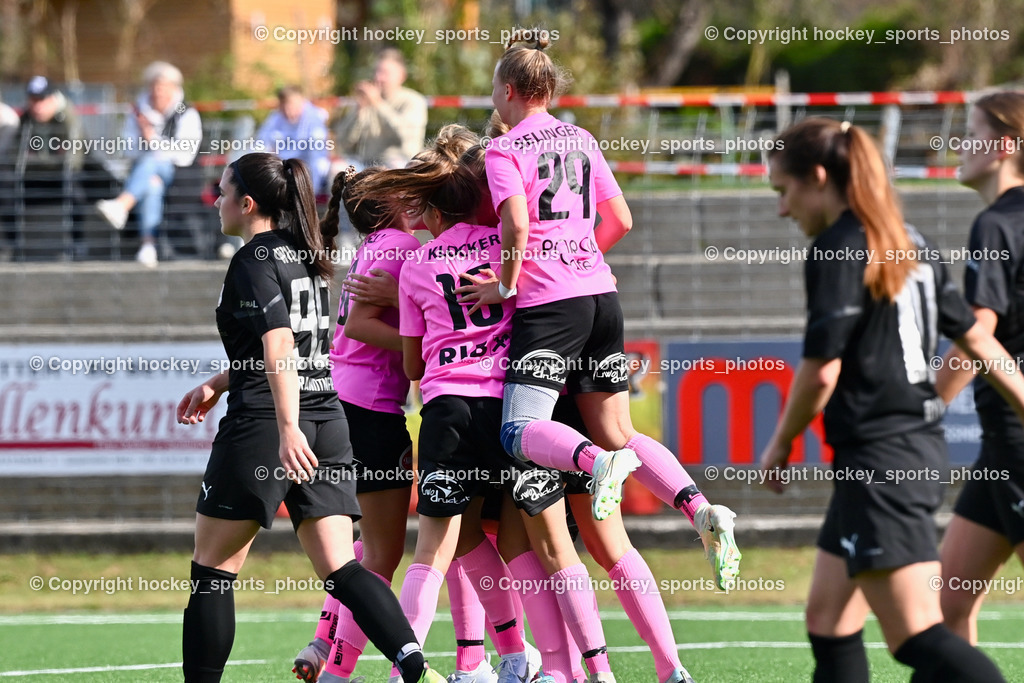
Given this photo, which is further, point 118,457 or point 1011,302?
point 118,457

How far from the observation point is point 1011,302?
12.3ft

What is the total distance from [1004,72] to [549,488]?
22517 mm

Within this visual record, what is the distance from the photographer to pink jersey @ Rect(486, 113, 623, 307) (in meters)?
4.36

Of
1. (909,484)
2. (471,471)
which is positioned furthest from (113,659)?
(909,484)

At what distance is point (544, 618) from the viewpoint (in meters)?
4.38

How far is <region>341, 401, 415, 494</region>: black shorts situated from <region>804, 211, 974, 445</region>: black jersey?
6.44 feet

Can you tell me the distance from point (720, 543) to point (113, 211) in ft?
23.3

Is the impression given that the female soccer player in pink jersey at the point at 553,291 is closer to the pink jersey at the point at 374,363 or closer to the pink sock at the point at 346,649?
the pink jersey at the point at 374,363

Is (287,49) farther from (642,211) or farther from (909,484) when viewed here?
(909,484)

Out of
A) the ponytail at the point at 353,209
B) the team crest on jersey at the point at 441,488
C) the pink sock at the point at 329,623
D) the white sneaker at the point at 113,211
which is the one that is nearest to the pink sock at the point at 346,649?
the pink sock at the point at 329,623

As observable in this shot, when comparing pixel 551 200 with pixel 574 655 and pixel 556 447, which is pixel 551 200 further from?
pixel 574 655

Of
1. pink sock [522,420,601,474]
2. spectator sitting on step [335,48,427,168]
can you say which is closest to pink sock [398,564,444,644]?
pink sock [522,420,601,474]

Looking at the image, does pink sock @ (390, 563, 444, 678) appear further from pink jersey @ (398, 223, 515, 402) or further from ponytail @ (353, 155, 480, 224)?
ponytail @ (353, 155, 480, 224)

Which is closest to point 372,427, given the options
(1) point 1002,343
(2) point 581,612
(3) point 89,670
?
(2) point 581,612
